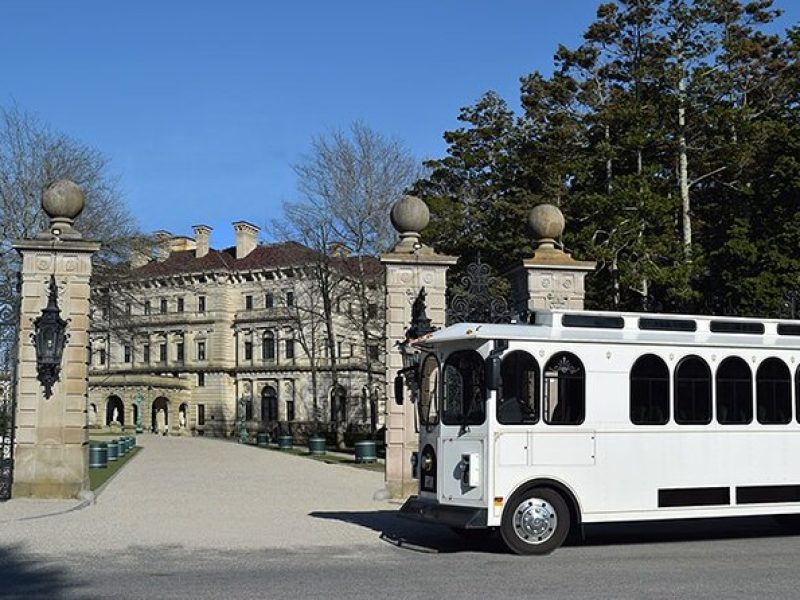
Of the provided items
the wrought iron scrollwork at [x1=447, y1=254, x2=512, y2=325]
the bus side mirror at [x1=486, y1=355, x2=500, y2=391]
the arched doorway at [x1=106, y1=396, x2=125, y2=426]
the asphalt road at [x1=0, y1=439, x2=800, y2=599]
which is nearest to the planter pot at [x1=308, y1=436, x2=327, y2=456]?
the asphalt road at [x1=0, y1=439, x2=800, y2=599]

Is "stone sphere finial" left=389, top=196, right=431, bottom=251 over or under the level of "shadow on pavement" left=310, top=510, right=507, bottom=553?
over

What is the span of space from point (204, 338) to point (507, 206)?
2855 inches

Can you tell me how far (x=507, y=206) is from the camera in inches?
1441

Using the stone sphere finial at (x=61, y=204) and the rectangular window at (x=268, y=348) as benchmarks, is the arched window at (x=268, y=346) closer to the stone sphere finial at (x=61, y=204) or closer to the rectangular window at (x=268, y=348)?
the rectangular window at (x=268, y=348)

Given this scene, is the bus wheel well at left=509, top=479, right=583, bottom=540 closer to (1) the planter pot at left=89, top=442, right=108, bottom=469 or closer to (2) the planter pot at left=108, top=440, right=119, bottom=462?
(1) the planter pot at left=89, top=442, right=108, bottom=469

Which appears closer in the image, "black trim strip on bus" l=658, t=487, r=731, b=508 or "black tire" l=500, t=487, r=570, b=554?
"black tire" l=500, t=487, r=570, b=554

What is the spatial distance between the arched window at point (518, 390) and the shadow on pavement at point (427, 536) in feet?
5.57

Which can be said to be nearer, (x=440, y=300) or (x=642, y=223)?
(x=440, y=300)

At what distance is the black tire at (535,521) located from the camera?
38.3 ft

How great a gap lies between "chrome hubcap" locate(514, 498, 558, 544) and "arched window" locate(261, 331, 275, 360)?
89665 millimetres

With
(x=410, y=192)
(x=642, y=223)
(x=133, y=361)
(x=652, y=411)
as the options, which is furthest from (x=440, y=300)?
(x=133, y=361)

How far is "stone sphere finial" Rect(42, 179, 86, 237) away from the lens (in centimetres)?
1811

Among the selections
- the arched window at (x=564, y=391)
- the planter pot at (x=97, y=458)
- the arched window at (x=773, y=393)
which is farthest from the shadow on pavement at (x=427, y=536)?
the planter pot at (x=97, y=458)

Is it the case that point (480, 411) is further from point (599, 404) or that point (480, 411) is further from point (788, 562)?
point (788, 562)
